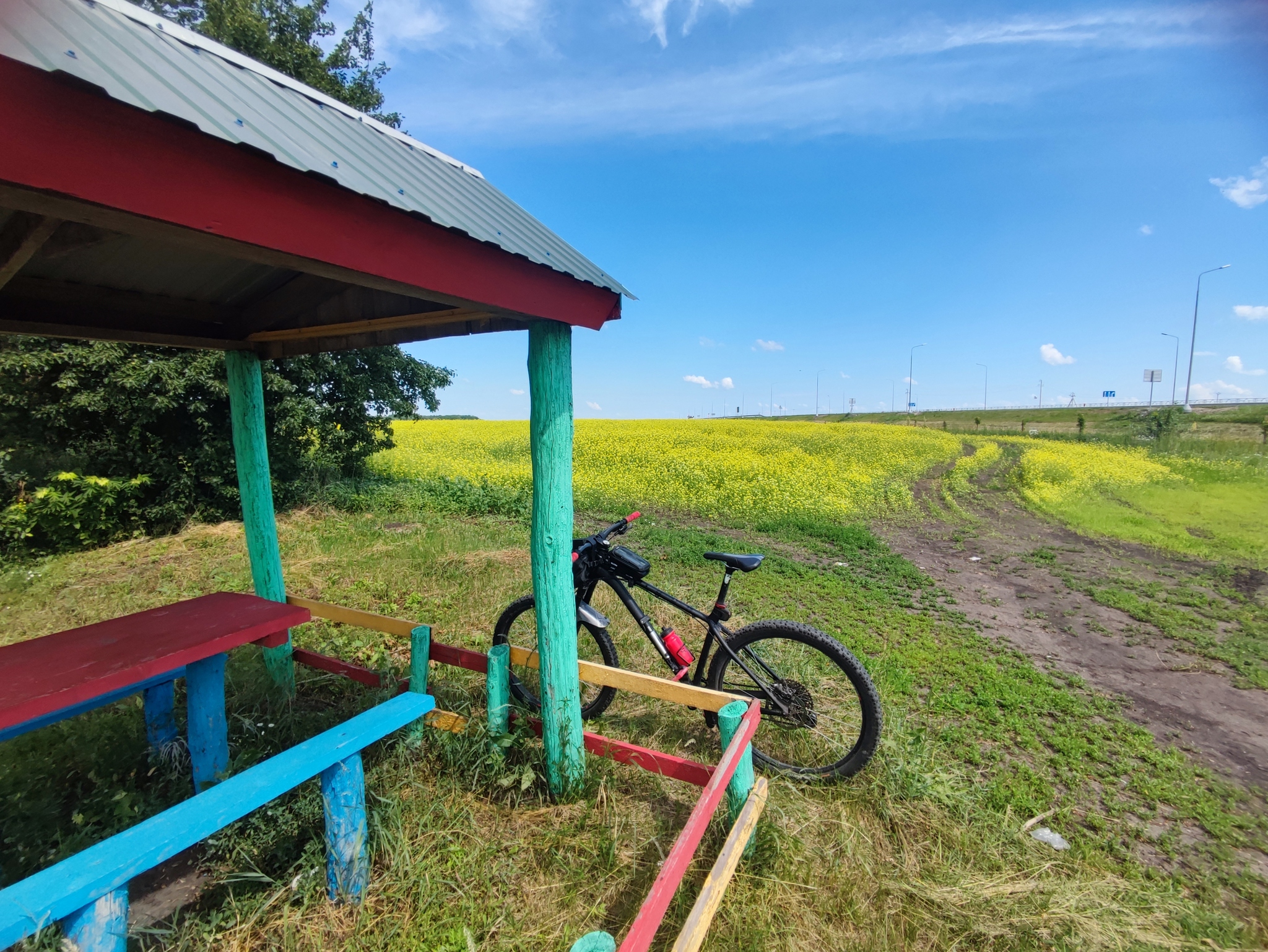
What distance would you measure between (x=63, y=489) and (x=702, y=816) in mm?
8556

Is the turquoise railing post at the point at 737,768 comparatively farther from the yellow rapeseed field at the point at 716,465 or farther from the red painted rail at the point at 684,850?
the yellow rapeseed field at the point at 716,465

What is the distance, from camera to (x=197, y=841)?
4.68 feet

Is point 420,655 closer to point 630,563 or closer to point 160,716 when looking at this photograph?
point 630,563

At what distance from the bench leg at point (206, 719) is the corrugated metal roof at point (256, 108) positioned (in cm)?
215

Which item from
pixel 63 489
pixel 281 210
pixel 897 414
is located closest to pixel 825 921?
pixel 281 210

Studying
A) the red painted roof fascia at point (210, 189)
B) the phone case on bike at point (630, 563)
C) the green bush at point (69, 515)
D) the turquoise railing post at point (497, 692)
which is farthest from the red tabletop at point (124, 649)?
the green bush at point (69, 515)

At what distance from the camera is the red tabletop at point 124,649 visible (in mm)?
1978

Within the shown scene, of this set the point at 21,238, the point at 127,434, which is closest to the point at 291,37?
the point at 127,434

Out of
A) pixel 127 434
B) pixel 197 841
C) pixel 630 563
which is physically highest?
pixel 127 434

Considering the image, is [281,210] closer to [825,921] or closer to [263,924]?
[263,924]

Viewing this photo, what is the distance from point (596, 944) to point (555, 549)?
1.41m

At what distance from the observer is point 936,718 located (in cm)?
347

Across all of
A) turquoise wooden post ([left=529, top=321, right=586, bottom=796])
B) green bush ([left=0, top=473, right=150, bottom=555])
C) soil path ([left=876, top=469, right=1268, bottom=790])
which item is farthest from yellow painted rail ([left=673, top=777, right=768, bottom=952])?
green bush ([left=0, top=473, right=150, bottom=555])

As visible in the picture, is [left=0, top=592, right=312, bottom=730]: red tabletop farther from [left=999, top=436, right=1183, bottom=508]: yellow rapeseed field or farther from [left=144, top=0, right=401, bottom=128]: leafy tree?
[left=999, top=436, right=1183, bottom=508]: yellow rapeseed field
